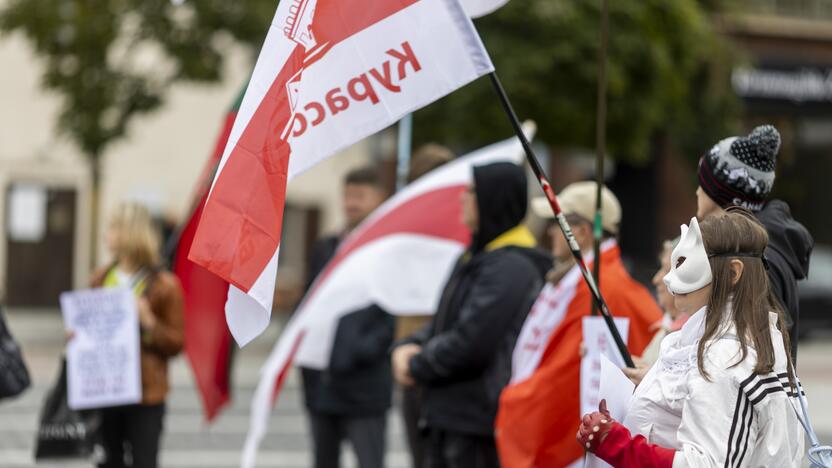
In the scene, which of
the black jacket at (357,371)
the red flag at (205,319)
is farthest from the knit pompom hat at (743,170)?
the red flag at (205,319)

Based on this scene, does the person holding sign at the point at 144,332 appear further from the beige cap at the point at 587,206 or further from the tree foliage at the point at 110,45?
the tree foliage at the point at 110,45

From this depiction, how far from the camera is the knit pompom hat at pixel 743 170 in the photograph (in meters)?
4.06

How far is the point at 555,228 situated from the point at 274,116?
75.0 inches

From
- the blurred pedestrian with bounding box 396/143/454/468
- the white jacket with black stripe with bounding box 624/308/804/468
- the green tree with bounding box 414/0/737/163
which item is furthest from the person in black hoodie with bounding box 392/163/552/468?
the green tree with bounding box 414/0/737/163

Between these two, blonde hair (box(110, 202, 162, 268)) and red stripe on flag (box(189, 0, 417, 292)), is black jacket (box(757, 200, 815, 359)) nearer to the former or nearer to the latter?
red stripe on flag (box(189, 0, 417, 292))

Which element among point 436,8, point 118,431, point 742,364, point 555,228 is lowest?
point 118,431

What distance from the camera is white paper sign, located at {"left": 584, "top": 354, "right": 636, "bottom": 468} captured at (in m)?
3.65

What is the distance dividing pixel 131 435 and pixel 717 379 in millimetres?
4297

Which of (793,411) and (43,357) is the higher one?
(793,411)

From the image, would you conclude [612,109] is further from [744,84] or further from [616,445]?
[616,445]

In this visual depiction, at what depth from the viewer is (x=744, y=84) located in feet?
86.6

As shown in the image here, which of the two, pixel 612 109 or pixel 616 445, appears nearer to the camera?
pixel 616 445

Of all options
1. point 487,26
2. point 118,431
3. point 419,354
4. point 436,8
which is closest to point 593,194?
point 419,354

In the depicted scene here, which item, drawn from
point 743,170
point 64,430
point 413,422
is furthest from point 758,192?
point 64,430
